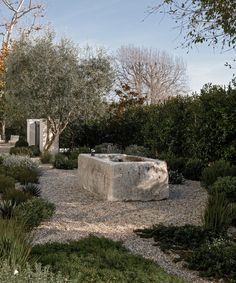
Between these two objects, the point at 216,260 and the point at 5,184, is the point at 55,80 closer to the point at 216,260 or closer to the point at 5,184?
the point at 5,184

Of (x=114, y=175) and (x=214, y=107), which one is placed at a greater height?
(x=214, y=107)

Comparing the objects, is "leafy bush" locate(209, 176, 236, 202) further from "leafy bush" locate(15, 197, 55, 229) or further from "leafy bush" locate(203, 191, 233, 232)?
"leafy bush" locate(15, 197, 55, 229)

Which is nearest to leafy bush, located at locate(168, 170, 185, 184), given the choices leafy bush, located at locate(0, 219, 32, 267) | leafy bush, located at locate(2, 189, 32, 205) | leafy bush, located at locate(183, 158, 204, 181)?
leafy bush, located at locate(183, 158, 204, 181)

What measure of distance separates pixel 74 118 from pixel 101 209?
510 inches

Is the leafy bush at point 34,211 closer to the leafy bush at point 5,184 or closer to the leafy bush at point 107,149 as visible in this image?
the leafy bush at point 5,184

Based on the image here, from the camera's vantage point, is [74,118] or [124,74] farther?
[124,74]

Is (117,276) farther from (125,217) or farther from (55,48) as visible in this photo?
(55,48)

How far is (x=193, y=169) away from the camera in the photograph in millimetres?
12461

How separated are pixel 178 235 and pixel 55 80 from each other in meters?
13.8

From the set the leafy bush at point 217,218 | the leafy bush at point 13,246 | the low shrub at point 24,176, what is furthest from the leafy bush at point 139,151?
the leafy bush at point 13,246

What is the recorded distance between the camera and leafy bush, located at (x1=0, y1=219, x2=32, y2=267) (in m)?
4.29

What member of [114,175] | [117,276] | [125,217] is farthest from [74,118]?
[117,276]

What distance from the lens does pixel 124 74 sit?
4431cm

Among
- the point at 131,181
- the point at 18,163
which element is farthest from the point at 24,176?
the point at 131,181
